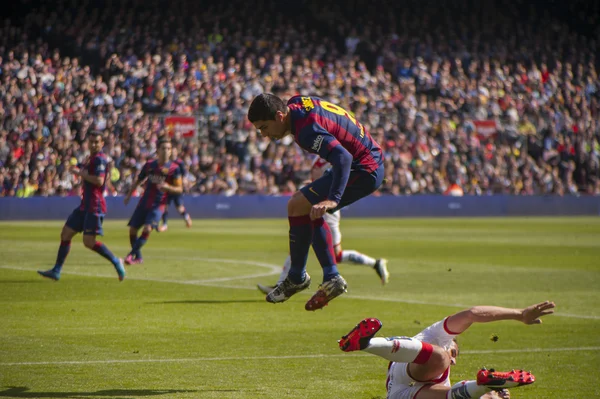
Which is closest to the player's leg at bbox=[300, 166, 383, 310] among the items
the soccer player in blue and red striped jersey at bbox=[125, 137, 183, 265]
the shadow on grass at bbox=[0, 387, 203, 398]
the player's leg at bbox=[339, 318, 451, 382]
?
the shadow on grass at bbox=[0, 387, 203, 398]

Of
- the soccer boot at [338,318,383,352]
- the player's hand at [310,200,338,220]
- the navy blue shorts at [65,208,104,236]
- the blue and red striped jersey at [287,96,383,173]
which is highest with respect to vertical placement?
the blue and red striped jersey at [287,96,383,173]

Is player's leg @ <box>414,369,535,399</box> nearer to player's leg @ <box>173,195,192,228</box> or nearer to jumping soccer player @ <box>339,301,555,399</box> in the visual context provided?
jumping soccer player @ <box>339,301,555,399</box>

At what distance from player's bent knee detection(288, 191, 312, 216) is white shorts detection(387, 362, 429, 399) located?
7.00 feet

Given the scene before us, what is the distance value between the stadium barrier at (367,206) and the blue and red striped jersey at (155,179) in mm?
17650

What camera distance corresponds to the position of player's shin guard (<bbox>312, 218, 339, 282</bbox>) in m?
8.82

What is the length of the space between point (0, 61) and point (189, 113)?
23.7 ft

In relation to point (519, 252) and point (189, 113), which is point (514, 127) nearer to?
point (189, 113)

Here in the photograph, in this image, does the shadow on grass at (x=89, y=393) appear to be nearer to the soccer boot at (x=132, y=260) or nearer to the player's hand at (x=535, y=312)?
the player's hand at (x=535, y=312)

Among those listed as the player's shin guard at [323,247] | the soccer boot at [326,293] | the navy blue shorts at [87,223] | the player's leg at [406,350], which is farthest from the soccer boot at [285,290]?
the navy blue shorts at [87,223]

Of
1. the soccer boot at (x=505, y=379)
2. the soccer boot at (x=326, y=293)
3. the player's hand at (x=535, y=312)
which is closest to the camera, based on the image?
the soccer boot at (x=505, y=379)

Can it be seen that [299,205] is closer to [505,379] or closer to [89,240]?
[505,379]

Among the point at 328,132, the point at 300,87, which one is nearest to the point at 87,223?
the point at 328,132

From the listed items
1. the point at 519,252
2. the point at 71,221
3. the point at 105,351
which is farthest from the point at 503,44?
the point at 105,351

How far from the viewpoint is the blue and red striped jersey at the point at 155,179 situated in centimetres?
1894
